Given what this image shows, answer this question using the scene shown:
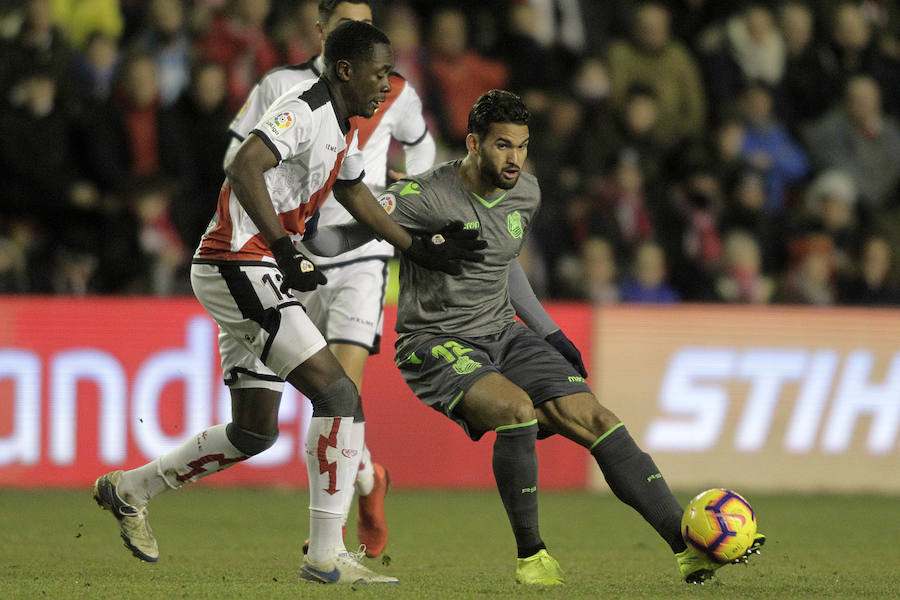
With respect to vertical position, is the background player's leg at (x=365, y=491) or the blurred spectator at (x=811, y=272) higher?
the blurred spectator at (x=811, y=272)

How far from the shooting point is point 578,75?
12.5 metres

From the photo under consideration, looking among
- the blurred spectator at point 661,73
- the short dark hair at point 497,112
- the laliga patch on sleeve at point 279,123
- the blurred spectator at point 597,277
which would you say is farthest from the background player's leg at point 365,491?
the blurred spectator at point 661,73

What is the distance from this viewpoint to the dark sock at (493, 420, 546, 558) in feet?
17.6

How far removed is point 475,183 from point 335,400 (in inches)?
49.3

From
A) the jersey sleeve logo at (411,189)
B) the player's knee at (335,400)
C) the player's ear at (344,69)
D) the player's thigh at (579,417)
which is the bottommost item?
the player's thigh at (579,417)

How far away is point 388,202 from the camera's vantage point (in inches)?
233

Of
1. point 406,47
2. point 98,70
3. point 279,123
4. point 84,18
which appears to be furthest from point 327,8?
point 84,18

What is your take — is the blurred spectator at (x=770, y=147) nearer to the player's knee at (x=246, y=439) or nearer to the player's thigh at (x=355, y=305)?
the player's thigh at (x=355, y=305)

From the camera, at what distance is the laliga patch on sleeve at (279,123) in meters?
5.18

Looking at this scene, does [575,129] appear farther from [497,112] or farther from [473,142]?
[497,112]

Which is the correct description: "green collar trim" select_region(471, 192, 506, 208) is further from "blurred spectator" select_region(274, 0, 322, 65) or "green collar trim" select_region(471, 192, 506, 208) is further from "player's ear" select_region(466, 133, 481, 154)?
"blurred spectator" select_region(274, 0, 322, 65)

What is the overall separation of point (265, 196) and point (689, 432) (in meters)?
5.92

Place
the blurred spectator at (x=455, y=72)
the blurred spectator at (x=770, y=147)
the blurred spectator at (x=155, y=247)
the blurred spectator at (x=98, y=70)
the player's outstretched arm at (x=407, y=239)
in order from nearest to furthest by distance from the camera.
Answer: the player's outstretched arm at (x=407, y=239) → the blurred spectator at (x=155, y=247) → the blurred spectator at (x=98, y=70) → the blurred spectator at (x=455, y=72) → the blurred spectator at (x=770, y=147)

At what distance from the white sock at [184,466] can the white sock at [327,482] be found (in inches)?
29.5
